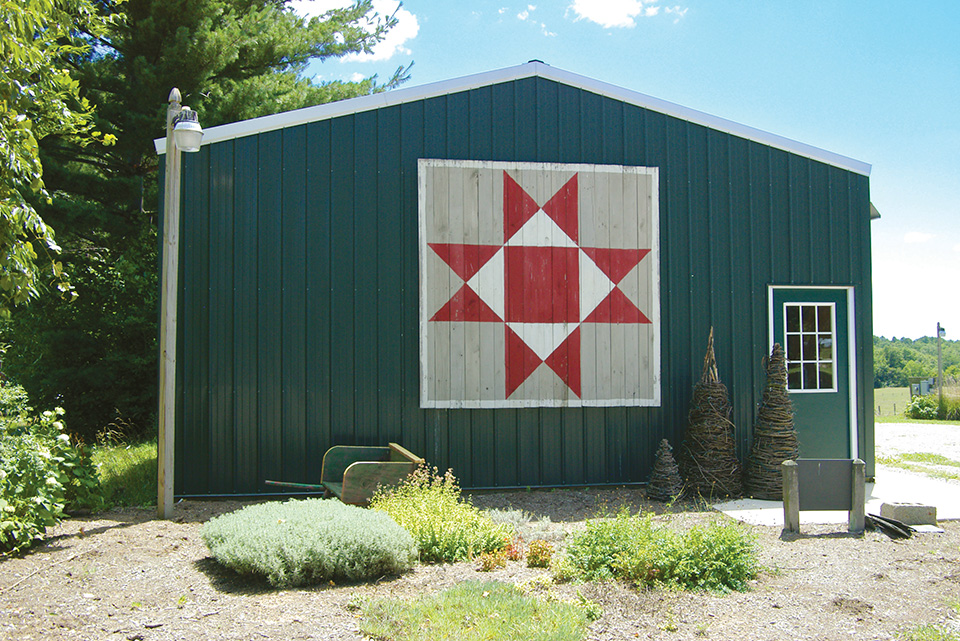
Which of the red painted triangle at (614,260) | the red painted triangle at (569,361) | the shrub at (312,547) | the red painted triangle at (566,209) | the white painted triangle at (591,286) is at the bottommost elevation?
the shrub at (312,547)

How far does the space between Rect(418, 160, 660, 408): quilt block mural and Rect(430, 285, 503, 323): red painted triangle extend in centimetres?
1

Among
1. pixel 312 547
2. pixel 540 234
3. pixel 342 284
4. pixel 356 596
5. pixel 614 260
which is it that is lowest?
pixel 356 596

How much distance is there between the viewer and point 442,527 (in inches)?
215

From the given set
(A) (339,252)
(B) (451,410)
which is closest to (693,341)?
(B) (451,410)

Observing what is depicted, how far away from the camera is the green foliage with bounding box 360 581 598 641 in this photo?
3.81 metres

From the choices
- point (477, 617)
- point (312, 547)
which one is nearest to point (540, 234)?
point (312, 547)

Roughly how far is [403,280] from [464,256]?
729 millimetres

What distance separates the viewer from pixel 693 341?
334 inches

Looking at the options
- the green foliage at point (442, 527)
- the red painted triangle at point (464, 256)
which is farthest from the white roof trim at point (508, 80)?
the green foliage at point (442, 527)

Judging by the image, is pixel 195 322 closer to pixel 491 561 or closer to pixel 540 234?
pixel 540 234

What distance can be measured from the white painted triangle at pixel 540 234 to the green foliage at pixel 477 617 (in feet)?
14.5

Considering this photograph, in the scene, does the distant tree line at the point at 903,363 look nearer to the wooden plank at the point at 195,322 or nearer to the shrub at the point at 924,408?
the shrub at the point at 924,408

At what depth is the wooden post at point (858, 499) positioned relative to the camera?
6.29 m

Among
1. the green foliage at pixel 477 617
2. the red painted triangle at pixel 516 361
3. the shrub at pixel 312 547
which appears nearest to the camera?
the green foliage at pixel 477 617
